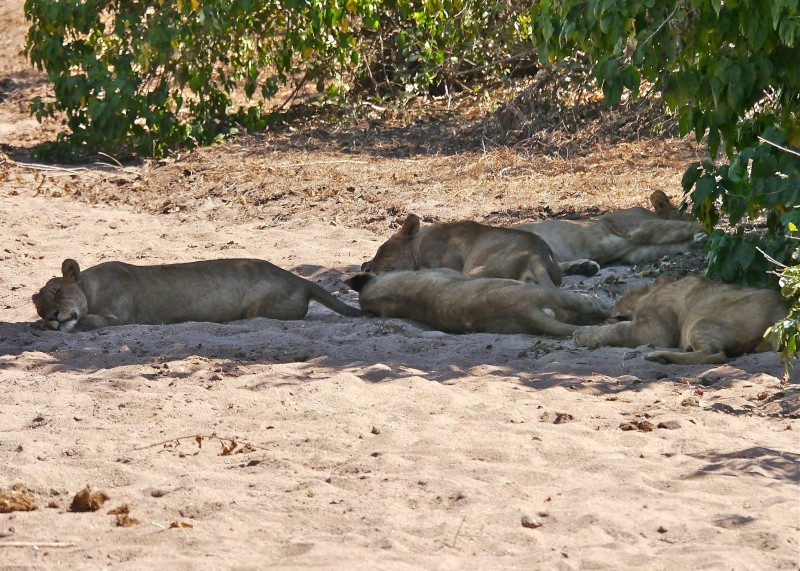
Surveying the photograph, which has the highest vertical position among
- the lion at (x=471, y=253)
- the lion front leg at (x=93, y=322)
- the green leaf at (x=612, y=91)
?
the green leaf at (x=612, y=91)

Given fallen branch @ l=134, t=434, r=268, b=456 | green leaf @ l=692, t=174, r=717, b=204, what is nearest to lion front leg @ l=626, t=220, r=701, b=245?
green leaf @ l=692, t=174, r=717, b=204

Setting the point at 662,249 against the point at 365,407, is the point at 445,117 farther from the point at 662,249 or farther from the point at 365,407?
the point at 365,407

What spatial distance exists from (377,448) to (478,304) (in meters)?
2.98

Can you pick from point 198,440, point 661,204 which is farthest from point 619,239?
point 198,440

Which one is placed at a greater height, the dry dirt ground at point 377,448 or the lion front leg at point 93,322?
the dry dirt ground at point 377,448

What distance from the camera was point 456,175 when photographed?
14281mm

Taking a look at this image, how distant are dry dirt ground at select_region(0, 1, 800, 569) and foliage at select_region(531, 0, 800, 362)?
3.56ft

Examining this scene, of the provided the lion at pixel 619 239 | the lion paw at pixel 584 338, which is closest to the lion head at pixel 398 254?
the lion at pixel 619 239

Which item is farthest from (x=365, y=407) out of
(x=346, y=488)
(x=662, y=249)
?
(x=662, y=249)

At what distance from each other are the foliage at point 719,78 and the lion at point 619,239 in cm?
287

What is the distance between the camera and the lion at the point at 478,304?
8.33m

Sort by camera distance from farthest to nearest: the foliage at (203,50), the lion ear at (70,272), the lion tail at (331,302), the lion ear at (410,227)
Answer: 1. the foliage at (203,50)
2. the lion ear at (410,227)
3. the lion tail at (331,302)
4. the lion ear at (70,272)

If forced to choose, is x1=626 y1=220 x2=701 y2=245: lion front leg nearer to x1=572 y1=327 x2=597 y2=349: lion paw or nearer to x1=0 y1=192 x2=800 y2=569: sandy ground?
x1=0 y1=192 x2=800 y2=569: sandy ground

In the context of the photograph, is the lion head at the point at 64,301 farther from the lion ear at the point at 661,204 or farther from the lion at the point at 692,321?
the lion ear at the point at 661,204
